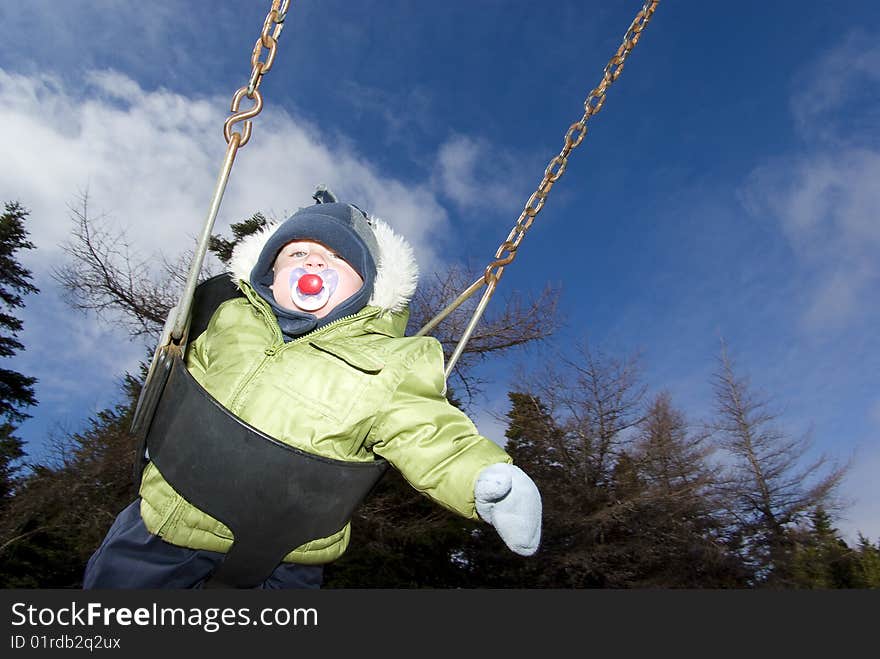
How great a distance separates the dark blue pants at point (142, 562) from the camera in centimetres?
143

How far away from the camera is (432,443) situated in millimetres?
1458

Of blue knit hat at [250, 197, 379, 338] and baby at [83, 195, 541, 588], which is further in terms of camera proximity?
blue knit hat at [250, 197, 379, 338]

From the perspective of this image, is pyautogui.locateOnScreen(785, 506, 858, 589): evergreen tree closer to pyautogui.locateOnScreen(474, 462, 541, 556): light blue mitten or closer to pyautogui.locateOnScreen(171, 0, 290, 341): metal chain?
pyautogui.locateOnScreen(474, 462, 541, 556): light blue mitten

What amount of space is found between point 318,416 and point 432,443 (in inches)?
11.7

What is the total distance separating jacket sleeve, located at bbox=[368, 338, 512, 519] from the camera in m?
1.39

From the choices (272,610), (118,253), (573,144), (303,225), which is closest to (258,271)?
(303,225)

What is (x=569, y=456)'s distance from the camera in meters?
13.0

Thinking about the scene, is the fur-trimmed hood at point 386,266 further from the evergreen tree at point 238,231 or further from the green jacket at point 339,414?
the evergreen tree at point 238,231

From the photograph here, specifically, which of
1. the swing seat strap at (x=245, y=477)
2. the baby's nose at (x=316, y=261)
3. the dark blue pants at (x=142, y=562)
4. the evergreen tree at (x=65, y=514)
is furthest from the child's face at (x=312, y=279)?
the evergreen tree at (x=65, y=514)

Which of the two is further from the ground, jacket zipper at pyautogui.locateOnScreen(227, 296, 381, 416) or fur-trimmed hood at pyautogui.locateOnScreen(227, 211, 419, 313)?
fur-trimmed hood at pyautogui.locateOnScreen(227, 211, 419, 313)

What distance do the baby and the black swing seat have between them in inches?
3.0

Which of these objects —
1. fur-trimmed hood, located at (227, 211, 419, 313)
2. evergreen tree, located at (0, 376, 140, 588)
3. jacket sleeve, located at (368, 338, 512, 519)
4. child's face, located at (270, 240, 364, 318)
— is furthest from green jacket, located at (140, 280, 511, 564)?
evergreen tree, located at (0, 376, 140, 588)

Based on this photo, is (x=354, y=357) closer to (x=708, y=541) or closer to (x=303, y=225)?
(x=303, y=225)

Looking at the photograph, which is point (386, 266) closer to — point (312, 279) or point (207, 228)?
point (312, 279)
